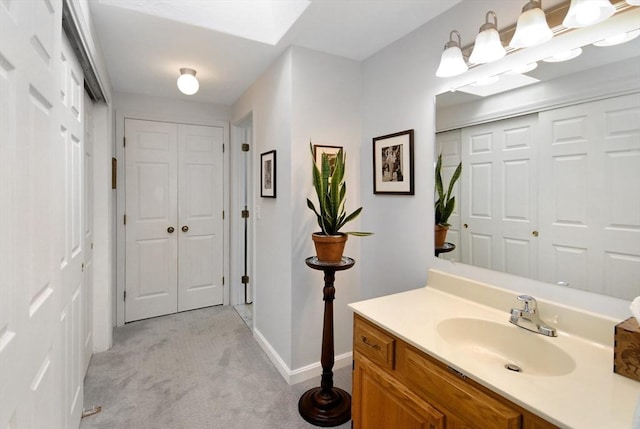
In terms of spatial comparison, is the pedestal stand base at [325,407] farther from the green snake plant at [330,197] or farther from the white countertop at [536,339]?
the green snake plant at [330,197]

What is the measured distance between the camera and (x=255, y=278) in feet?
9.18

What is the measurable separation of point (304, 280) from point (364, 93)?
55.7 inches

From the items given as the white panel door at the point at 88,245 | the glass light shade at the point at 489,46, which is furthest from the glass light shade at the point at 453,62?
the white panel door at the point at 88,245

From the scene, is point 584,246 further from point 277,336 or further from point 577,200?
point 277,336

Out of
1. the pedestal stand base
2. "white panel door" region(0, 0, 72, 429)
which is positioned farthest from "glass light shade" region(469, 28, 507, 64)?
the pedestal stand base

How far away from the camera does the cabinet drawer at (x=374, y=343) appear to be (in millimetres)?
1238

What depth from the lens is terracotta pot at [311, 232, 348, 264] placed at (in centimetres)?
179

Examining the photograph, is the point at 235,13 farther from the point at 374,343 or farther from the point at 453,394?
the point at 453,394

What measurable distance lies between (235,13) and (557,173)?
1.98 meters

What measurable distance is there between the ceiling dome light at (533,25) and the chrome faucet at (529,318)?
3.28 ft

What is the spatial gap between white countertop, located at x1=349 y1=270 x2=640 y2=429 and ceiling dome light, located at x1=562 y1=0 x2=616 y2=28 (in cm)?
104

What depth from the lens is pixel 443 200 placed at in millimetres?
1687

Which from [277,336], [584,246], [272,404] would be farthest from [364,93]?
[272,404]

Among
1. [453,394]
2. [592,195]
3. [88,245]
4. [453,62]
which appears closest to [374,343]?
[453,394]
